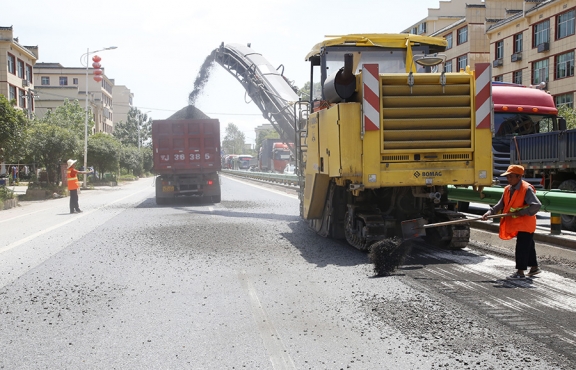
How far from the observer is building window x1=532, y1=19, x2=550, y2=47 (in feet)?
127

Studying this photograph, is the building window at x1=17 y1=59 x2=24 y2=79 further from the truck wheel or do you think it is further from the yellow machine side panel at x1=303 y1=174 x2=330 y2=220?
the truck wheel

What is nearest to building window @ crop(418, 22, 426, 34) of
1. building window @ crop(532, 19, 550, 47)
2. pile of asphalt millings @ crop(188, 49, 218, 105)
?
building window @ crop(532, 19, 550, 47)

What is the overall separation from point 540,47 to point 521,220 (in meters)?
36.5

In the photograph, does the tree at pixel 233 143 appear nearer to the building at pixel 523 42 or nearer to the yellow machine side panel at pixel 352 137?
the building at pixel 523 42

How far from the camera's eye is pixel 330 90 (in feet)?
28.2

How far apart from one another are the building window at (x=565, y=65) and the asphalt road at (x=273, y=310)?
107 feet

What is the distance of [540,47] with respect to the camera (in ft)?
128

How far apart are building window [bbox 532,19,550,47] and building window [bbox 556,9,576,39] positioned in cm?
104

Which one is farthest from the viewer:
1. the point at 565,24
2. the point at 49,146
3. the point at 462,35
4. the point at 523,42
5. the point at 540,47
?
the point at 462,35

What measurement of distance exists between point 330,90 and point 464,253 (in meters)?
3.12

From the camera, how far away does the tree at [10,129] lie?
22.0m

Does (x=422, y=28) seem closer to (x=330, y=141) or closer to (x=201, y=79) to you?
(x=201, y=79)

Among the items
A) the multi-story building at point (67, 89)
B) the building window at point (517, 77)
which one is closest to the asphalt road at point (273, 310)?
the building window at point (517, 77)

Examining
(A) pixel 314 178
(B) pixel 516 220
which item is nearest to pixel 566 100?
(A) pixel 314 178
